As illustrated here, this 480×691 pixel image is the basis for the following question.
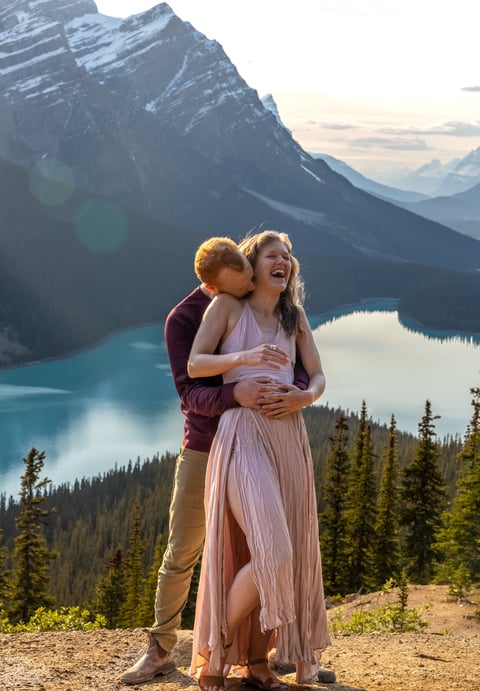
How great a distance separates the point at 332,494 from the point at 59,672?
24774 millimetres

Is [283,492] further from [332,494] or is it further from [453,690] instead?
[332,494]

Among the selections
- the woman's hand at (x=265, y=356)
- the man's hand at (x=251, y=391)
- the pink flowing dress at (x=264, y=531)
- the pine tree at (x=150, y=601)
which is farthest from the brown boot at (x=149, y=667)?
the pine tree at (x=150, y=601)

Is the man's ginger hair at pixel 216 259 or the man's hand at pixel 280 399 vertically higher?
the man's ginger hair at pixel 216 259

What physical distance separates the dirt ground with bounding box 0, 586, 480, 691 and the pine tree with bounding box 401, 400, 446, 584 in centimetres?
2085

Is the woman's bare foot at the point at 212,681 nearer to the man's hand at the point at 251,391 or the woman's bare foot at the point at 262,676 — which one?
the woman's bare foot at the point at 262,676

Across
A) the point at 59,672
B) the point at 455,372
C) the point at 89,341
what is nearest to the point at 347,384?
the point at 455,372

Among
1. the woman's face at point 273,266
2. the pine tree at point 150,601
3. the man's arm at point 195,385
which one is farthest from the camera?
the pine tree at point 150,601

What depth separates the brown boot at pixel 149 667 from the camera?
7.31 m

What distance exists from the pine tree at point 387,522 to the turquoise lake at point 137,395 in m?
40.9

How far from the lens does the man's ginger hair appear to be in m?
6.57

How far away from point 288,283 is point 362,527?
2549 centimetres

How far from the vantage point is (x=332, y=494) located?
3197 cm

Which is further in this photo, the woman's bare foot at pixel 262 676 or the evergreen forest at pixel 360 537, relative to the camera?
the evergreen forest at pixel 360 537

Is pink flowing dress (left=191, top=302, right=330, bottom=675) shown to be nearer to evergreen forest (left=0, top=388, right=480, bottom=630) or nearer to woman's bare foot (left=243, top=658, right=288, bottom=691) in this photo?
woman's bare foot (left=243, top=658, right=288, bottom=691)
